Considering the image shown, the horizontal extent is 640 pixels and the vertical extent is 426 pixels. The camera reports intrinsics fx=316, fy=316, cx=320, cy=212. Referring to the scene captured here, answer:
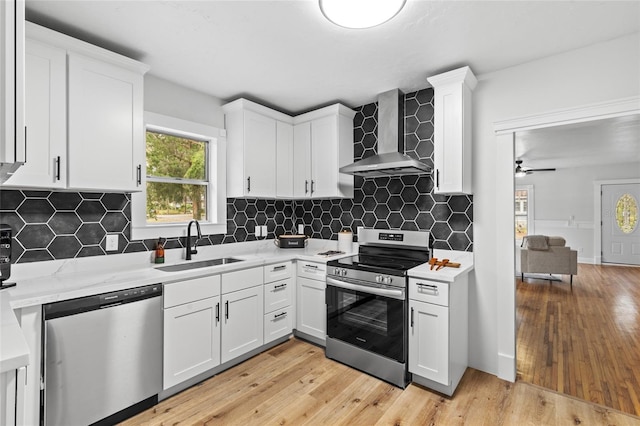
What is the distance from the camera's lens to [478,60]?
2.41m

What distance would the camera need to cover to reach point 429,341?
90.4 inches

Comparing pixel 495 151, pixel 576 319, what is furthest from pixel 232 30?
pixel 576 319

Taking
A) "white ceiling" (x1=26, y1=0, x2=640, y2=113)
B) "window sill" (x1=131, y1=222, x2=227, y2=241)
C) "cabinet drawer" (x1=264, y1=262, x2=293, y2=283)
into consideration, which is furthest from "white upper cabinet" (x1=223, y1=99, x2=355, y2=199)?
"cabinet drawer" (x1=264, y1=262, x2=293, y2=283)

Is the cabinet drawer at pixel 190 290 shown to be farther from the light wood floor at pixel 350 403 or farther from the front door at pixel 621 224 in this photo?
the front door at pixel 621 224

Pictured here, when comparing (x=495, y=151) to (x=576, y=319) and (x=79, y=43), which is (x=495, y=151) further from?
(x=79, y=43)

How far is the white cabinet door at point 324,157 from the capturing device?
3303mm

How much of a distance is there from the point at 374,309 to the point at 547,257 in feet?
15.8

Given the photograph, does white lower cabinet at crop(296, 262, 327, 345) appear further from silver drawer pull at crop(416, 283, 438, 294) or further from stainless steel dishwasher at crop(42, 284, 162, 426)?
stainless steel dishwasher at crop(42, 284, 162, 426)

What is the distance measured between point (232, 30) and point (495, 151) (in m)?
2.17

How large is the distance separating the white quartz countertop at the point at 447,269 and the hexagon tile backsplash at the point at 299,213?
65 mm

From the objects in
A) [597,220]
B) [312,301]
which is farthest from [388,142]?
[597,220]

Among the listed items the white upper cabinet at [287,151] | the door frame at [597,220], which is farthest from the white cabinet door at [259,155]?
the door frame at [597,220]

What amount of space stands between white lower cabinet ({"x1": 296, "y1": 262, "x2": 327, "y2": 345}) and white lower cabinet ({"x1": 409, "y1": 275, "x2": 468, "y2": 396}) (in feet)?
2.83

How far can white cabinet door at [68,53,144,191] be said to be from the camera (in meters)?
2.01
